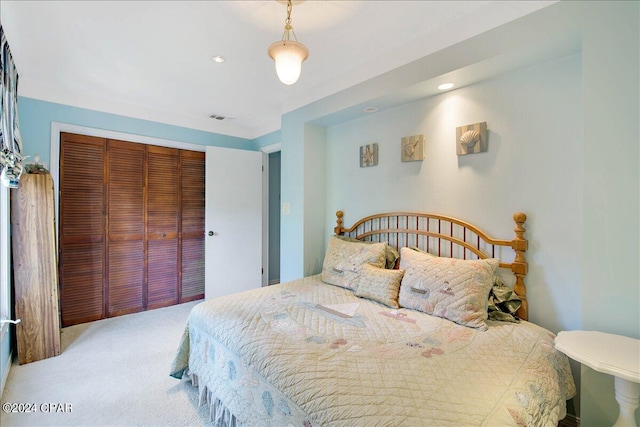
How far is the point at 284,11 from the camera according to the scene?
1630mm

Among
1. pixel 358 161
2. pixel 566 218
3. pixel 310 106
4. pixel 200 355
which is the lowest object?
pixel 200 355

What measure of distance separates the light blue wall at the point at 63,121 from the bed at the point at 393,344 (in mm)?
2384

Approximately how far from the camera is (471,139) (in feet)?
6.36

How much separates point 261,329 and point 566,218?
180cm

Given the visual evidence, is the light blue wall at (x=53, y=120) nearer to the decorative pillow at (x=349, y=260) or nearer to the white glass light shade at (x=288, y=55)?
the decorative pillow at (x=349, y=260)

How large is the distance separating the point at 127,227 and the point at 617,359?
3.99m

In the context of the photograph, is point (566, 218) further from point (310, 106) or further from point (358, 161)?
point (310, 106)

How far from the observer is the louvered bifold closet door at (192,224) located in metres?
3.69

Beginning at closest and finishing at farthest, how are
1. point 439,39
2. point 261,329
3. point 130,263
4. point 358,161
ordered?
1. point 261,329
2. point 439,39
3. point 358,161
4. point 130,263

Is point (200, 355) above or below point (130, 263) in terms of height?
below

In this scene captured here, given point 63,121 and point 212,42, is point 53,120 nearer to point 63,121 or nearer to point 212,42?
point 63,121

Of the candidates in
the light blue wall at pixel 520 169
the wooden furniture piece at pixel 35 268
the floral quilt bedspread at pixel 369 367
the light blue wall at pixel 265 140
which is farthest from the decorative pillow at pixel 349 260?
the wooden furniture piece at pixel 35 268

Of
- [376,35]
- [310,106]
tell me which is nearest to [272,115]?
[310,106]

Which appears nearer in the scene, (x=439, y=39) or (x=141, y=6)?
(x=141, y=6)
